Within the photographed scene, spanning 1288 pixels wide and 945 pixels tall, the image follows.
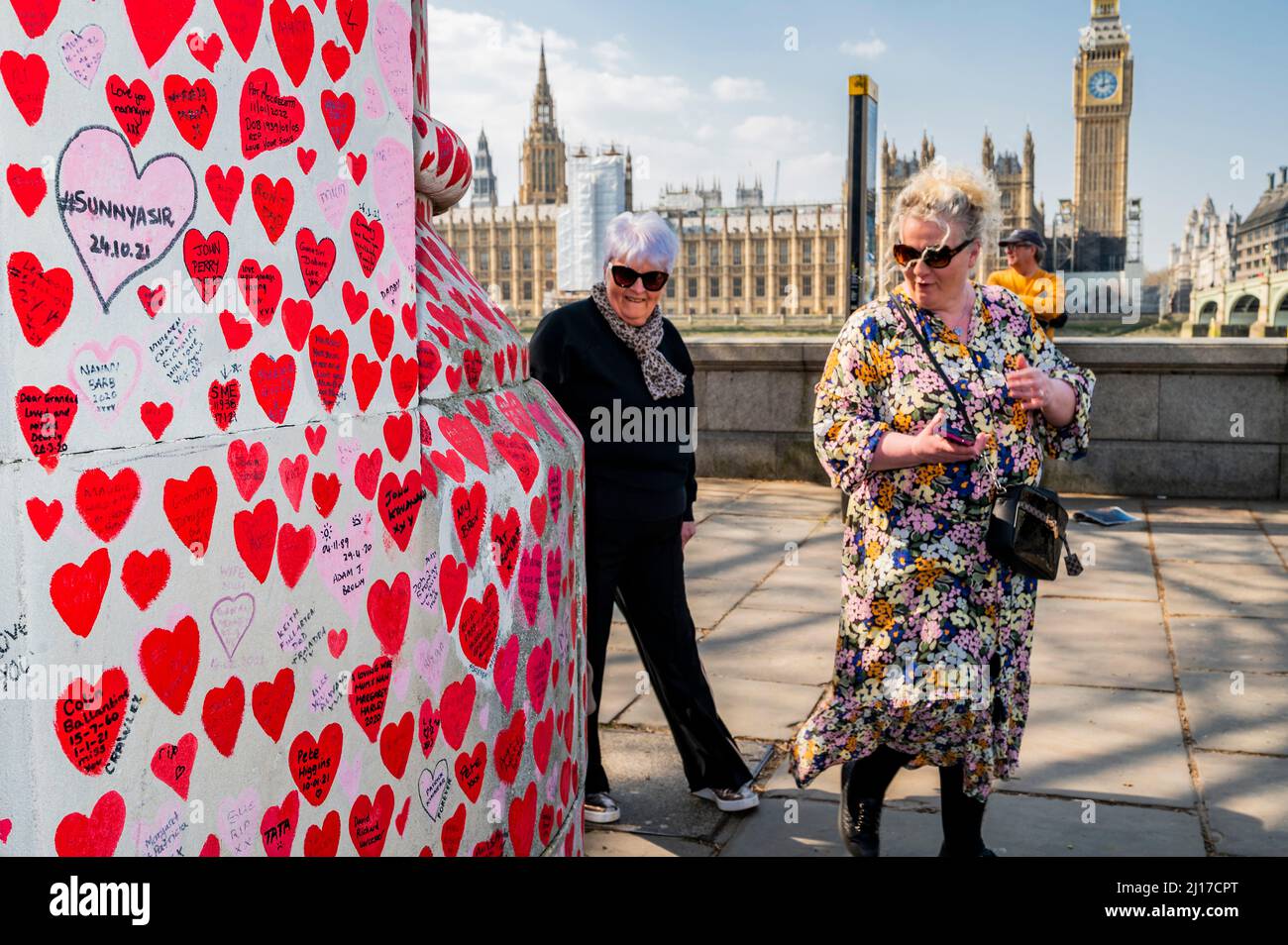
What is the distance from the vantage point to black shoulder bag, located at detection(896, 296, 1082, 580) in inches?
106

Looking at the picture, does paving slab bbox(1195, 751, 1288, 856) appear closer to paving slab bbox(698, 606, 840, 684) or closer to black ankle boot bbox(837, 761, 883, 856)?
black ankle boot bbox(837, 761, 883, 856)

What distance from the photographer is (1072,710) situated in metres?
4.40

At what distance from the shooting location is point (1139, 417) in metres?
9.12

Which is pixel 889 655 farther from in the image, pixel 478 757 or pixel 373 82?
pixel 373 82

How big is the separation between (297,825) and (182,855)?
0.25 meters

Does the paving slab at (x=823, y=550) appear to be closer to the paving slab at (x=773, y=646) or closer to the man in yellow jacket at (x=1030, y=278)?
the paving slab at (x=773, y=646)

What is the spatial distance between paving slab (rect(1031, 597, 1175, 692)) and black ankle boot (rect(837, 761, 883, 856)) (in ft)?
6.35

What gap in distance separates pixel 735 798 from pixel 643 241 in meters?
1.60

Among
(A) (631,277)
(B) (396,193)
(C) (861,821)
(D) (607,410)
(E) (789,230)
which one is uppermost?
(E) (789,230)

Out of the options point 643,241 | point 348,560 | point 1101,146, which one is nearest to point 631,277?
point 643,241

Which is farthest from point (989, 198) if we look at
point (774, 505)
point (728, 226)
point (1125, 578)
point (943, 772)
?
point (728, 226)

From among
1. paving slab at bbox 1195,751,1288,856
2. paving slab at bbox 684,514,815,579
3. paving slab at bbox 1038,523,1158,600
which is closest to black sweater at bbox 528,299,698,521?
paving slab at bbox 1195,751,1288,856

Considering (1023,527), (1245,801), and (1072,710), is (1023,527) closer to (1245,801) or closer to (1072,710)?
(1245,801)

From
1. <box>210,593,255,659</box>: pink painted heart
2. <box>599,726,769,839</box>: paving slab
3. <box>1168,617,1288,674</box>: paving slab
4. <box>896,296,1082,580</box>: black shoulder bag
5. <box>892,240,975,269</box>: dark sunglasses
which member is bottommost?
<box>599,726,769,839</box>: paving slab
